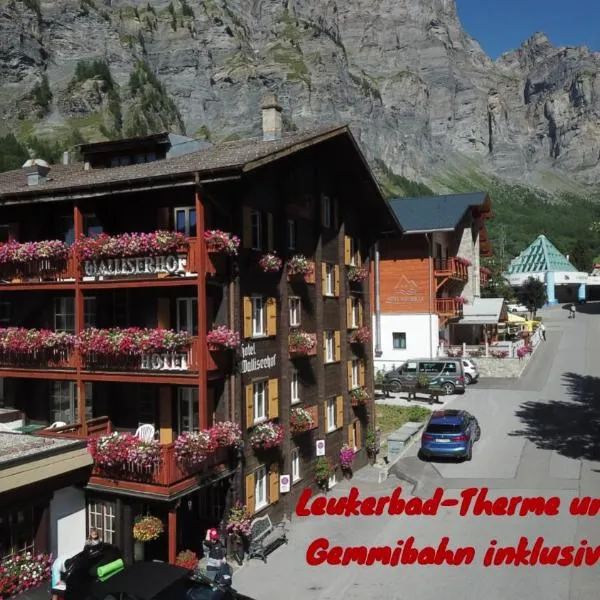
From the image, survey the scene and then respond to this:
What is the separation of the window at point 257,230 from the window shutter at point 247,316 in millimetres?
1812

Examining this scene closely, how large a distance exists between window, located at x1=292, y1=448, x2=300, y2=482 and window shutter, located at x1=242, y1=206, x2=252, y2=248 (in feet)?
23.4

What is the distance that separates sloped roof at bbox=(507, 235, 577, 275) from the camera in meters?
115

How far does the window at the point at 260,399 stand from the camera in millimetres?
19688

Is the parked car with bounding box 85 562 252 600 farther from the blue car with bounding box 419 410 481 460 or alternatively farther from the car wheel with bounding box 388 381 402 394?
the car wheel with bounding box 388 381 402 394

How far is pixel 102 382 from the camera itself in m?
19.2

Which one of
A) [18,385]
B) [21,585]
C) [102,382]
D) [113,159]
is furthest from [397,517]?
[113,159]

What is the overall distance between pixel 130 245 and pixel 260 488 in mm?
8090

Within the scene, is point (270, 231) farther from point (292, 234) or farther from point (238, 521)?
point (238, 521)

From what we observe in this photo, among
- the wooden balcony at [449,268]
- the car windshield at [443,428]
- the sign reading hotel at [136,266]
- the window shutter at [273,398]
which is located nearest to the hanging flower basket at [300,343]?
the window shutter at [273,398]

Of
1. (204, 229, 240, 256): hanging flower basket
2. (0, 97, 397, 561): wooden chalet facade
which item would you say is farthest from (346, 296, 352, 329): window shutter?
(204, 229, 240, 256): hanging flower basket

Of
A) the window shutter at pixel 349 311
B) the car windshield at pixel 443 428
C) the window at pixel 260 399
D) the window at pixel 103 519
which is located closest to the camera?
the window at pixel 103 519

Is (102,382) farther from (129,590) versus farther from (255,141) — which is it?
(255,141)

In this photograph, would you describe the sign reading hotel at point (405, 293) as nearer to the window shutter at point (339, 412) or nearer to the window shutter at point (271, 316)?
the window shutter at point (339, 412)

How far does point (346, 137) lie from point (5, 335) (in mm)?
13035
